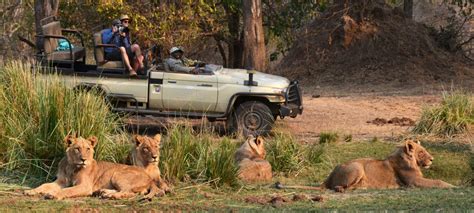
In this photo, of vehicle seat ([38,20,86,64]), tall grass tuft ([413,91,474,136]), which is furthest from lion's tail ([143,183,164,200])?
tall grass tuft ([413,91,474,136])

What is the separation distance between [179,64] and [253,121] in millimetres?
1543

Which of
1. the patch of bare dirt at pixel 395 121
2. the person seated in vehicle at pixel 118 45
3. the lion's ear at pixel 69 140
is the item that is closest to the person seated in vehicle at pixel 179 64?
the person seated in vehicle at pixel 118 45

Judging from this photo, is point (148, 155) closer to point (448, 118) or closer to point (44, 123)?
point (44, 123)

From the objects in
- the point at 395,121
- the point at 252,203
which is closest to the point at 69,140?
the point at 252,203

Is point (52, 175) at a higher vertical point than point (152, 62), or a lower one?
lower

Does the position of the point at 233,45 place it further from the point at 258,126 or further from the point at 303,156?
the point at 303,156

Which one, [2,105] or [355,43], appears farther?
[355,43]

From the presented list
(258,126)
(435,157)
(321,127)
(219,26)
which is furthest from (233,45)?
(435,157)

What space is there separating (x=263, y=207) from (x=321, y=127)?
26.9ft

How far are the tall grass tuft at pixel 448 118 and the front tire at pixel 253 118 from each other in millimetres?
2466

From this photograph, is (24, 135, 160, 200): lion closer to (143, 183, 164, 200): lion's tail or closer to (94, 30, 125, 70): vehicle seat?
(143, 183, 164, 200): lion's tail

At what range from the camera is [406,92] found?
851 inches

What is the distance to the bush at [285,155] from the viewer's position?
12.1 metres

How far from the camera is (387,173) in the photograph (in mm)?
10305
